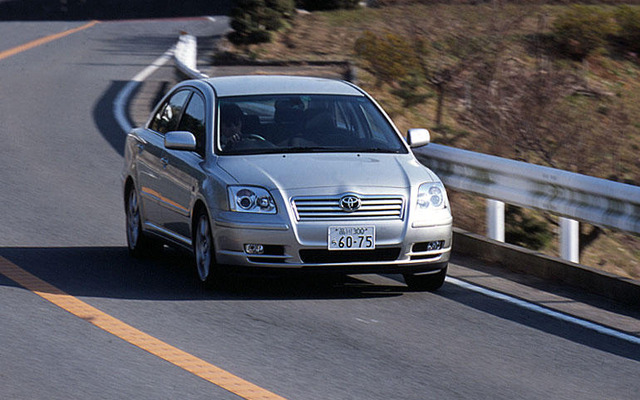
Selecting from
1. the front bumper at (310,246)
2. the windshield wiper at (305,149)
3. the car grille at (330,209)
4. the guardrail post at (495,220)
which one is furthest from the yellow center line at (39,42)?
the car grille at (330,209)

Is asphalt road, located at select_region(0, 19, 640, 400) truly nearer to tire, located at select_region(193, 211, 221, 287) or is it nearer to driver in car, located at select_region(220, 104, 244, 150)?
tire, located at select_region(193, 211, 221, 287)

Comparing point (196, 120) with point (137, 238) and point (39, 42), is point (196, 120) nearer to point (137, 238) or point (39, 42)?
point (137, 238)

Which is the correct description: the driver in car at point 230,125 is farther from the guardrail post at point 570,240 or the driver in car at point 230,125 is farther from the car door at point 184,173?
the guardrail post at point 570,240

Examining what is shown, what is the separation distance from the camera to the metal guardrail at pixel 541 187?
9508mm

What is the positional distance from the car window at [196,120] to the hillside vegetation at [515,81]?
369 centimetres

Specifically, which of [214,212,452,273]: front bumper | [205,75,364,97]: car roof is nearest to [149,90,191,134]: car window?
[205,75,364,97]: car roof

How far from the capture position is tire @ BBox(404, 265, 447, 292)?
923 centimetres

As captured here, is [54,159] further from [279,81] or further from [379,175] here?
[379,175]

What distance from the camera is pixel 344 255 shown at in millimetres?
8617

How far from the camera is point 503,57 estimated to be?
2416 cm

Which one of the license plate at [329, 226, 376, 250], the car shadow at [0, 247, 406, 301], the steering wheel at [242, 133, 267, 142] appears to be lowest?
the car shadow at [0, 247, 406, 301]

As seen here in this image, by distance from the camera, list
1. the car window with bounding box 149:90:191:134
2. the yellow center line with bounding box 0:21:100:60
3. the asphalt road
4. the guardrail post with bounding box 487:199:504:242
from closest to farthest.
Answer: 1. the asphalt road
2. the car window with bounding box 149:90:191:134
3. the guardrail post with bounding box 487:199:504:242
4. the yellow center line with bounding box 0:21:100:60

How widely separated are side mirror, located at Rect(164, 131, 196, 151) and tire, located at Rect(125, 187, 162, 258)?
55.9 inches

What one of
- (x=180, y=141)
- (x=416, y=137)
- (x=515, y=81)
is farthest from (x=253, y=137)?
(x=515, y=81)
